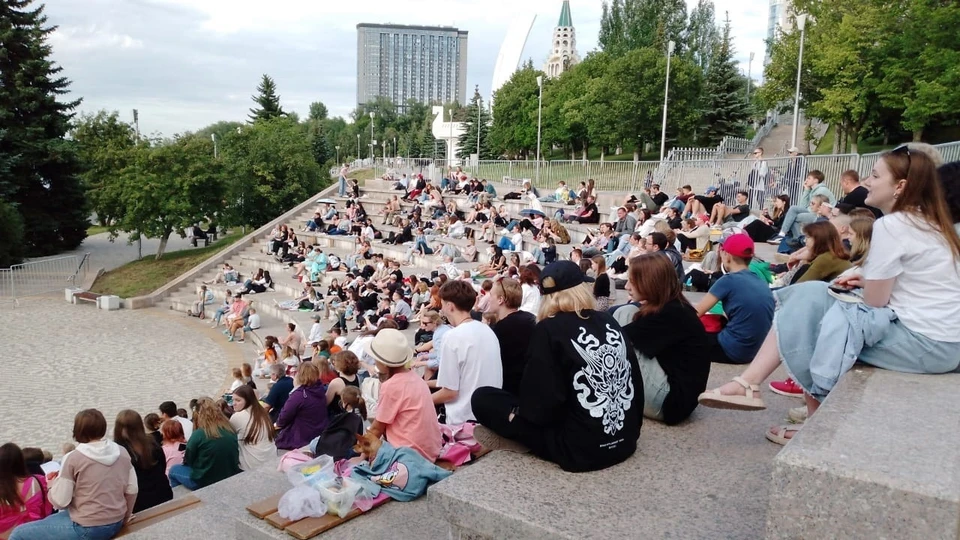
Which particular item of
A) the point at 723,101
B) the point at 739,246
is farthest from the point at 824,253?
the point at 723,101

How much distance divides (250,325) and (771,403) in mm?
16499

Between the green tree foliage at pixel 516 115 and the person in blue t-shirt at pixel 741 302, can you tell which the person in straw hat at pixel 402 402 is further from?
the green tree foliage at pixel 516 115

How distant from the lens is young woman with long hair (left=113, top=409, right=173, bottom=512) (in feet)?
17.8

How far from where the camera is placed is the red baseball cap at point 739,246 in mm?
5375

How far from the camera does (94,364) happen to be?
16.2 m

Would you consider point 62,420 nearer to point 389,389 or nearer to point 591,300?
point 389,389

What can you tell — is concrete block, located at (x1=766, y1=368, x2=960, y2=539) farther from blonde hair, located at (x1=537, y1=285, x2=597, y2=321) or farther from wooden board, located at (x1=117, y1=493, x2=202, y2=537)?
wooden board, located at (x1=117, y1=493, x2=202, y2=537)

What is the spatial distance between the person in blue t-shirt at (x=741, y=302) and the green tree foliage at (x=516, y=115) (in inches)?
2064

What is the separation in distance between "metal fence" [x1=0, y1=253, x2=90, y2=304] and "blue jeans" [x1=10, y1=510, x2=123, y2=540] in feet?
77.5

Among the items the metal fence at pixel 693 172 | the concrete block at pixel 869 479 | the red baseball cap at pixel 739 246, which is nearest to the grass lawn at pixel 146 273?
the metal fence at pixel 693 172

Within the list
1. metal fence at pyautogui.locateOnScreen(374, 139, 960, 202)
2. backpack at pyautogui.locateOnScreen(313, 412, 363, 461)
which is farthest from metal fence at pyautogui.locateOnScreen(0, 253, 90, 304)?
backpack at pyautogui.locateOnScreen(313, 412, 363, 461)

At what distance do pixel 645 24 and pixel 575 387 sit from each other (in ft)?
198

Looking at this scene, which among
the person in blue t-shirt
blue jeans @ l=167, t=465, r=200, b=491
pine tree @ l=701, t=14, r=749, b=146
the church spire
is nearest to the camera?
the person in blue t-shirt

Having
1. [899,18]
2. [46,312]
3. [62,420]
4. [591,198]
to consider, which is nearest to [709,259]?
[591,198]
